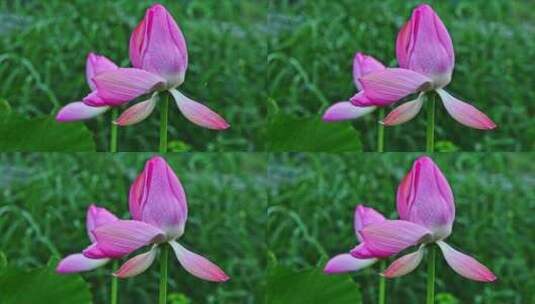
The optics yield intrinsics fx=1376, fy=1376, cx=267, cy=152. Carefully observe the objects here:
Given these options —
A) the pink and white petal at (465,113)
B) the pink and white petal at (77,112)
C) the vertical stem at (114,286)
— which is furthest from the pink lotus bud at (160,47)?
the pink and white petal at (465,113)

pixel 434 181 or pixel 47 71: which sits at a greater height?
pixel 47 71

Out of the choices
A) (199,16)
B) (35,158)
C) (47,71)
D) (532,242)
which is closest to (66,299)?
(35,158)

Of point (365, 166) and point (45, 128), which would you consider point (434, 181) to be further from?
point (45, 128)

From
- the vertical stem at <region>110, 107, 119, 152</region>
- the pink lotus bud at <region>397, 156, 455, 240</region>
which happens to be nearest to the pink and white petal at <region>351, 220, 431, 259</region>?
the pink lotus bud at <region>397, 156, 455, 240</region>

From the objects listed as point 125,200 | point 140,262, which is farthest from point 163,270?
point 125,200

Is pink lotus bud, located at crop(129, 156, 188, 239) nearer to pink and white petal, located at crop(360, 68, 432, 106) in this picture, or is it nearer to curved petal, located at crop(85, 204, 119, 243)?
curved petal, located at crop(85, 204, 119, 243)

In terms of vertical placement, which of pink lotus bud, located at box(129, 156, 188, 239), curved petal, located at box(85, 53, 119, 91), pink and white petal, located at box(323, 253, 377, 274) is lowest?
pink and white petal, located at box(323, 253, 377, 274)

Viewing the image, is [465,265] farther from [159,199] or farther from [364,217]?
[159,199]
